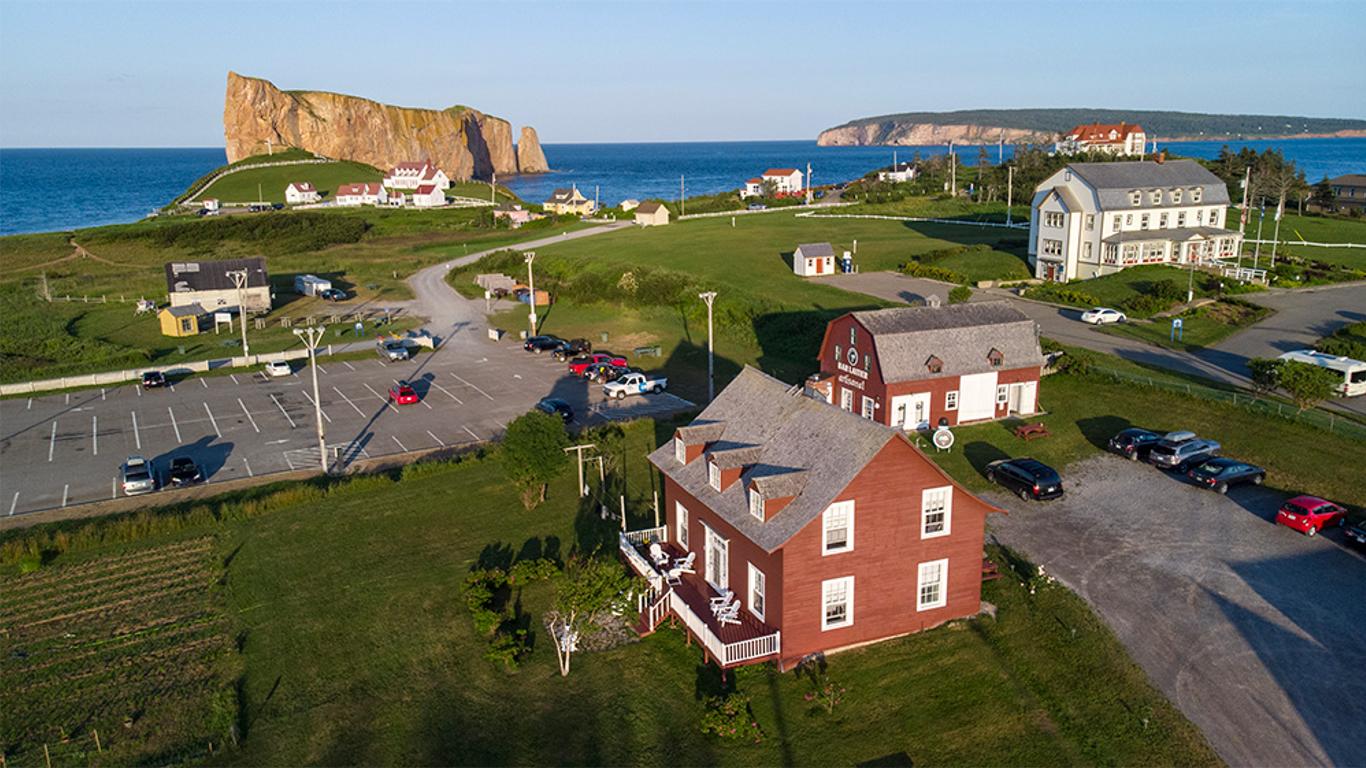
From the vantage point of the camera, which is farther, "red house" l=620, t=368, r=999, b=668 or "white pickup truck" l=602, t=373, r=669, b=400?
"white pickup truck" l=602, t=373, r=669, b=400

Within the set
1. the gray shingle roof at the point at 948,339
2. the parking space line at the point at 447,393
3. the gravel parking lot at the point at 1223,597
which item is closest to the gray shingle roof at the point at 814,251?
the gray shingle roof at the point at 948,339

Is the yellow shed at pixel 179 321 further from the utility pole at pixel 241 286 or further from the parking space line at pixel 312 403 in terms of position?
the parking space line at pixel 312 403

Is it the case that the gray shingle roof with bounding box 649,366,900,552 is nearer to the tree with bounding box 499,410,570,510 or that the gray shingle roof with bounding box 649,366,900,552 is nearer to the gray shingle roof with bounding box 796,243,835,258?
the tree with bounding box 499,410,570,510

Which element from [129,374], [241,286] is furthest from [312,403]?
[241,286]

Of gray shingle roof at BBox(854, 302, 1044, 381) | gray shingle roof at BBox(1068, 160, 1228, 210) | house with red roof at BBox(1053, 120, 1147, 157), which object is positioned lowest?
gray shingle roof at BBox(854, 302, 1044, 381)

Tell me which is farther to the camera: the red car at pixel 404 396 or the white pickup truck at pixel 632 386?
the white pickup truck at pixel 632 386

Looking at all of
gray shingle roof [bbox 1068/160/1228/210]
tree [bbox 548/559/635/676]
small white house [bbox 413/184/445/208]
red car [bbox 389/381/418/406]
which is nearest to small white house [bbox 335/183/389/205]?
small white house [bbox 413/184/445/208]
